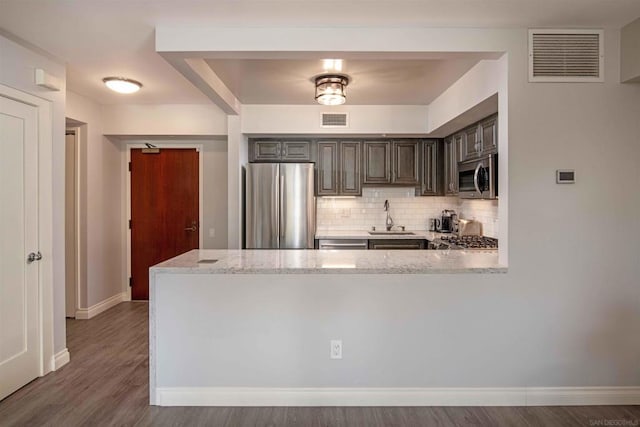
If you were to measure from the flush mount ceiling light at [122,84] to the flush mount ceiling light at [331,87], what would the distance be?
1777 millimetres

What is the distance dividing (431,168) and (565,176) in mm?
2531

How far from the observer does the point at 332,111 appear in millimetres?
4754

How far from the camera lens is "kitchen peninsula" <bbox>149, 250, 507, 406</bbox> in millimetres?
2596

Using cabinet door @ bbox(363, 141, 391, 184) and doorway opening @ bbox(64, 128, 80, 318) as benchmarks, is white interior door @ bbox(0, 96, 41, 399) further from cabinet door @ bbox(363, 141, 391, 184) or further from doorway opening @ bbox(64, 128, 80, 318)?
cabinet door @ bbox(363, 141, 391, 184)

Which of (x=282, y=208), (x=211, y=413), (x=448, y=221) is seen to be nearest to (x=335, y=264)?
(x=211, y=413)

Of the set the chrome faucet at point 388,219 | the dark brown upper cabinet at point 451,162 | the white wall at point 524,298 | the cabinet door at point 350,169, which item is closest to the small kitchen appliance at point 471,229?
the dark brown upper cabinet at point 451,162

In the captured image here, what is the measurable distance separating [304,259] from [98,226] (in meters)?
3.24

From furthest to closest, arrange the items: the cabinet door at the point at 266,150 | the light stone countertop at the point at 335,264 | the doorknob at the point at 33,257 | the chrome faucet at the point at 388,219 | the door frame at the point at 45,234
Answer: the chrome faucet at the point at 388,219, the cabinet door at the point at 266,150, the door frame at the point at 45,234, the doorknob at the point at 33,257, the light stone countertop at the point at 335,264

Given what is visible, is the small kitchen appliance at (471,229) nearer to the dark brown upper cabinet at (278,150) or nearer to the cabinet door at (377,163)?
the cabinet door at (377,163)

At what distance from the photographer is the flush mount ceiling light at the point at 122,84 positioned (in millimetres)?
3672

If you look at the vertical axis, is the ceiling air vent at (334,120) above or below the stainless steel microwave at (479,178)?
above

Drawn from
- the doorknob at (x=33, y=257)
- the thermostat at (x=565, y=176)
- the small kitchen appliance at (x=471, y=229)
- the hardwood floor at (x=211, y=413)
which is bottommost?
the hardwood floor at (x=211, y=413)

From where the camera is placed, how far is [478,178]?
3.60m

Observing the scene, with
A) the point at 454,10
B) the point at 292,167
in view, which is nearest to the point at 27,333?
the point at 292,167
